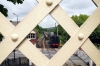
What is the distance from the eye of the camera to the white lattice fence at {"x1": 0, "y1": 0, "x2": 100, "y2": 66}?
0.73 m

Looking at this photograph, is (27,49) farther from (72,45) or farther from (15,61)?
(15,61)

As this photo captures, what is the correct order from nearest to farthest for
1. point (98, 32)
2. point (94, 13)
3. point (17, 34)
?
point (17, 34) → point (94, 13) → point (98, 32)

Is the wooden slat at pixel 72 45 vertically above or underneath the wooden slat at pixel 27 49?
underneath

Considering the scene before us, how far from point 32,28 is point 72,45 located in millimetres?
222

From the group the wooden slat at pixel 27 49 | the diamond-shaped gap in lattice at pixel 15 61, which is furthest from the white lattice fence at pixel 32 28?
the diamond-shaped gap in lattice at pixel 15 61

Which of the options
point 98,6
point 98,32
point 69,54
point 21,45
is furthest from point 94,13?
point 98,32

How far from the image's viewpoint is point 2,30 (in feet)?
2.44

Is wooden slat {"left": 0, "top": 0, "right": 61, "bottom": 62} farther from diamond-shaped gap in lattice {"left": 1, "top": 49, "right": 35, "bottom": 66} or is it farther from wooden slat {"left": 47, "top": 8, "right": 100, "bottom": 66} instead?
diamond-shaped gap in lattice {"left": 1, "top": 49, "right": 35, "bottom": 66}

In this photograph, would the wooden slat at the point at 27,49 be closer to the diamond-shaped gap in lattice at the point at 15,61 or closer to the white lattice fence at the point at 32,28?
the white lattice fence at the point at 32,28

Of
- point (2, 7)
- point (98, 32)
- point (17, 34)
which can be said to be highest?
point (2, 7)

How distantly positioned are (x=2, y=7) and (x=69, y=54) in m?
5.56

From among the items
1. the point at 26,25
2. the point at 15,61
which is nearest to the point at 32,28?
the point at 26,25

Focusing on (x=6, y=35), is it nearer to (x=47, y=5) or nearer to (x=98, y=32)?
(x=47, y=5)

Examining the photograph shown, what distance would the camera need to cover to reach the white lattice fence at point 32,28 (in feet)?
2.40
